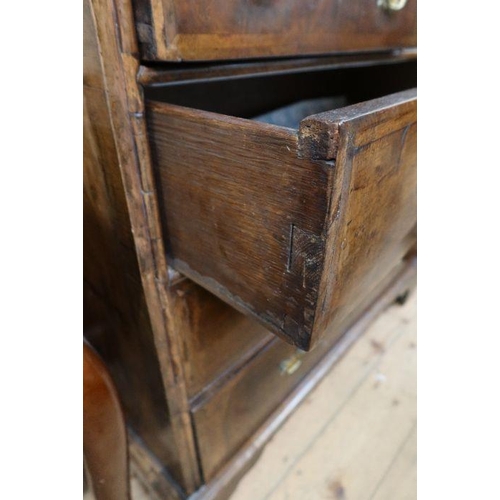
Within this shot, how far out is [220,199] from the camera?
0.35 metres

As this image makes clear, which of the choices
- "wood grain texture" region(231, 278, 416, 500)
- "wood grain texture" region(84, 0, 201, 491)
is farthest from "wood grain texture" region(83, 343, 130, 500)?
"wood grain texture" region(231, 278, 416, 500)

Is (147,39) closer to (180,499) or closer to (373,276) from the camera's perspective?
(373,276)

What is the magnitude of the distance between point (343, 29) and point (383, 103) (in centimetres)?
23

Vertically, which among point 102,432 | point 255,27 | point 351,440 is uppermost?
point 255,27

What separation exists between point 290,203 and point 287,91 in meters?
0.54

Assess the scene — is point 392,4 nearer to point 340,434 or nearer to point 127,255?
point 127,255

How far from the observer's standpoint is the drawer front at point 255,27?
0.33 m

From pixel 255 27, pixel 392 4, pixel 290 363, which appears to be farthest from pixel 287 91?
pixel 290 363

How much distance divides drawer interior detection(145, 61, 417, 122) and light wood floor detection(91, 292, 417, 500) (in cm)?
65

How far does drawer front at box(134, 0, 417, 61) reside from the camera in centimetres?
33

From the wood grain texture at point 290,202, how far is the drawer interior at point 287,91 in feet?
0.78

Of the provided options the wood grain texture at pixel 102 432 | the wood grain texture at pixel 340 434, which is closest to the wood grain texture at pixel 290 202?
the wood grain texture at pixel 102 432

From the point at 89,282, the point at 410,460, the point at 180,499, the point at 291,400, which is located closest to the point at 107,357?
the point at 89,282

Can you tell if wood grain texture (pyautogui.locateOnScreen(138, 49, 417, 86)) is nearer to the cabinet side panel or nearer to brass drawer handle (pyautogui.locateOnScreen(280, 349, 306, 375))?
the cabinet side panel
